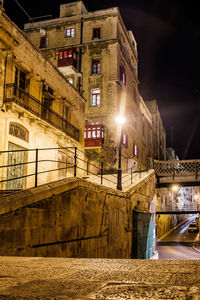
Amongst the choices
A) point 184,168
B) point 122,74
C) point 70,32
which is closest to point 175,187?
point 184,168

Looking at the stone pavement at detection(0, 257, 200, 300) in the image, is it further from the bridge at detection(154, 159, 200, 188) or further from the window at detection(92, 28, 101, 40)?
the window at detection(92, 28, 101, 40)

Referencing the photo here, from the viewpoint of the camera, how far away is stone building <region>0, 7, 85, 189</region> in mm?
13977

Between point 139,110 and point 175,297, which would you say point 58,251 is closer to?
point 175,297

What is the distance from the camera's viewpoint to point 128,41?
3531 centimetres

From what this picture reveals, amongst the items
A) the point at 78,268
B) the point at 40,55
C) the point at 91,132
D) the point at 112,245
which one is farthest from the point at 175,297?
the point at 91,132

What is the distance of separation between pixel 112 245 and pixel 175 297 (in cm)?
976

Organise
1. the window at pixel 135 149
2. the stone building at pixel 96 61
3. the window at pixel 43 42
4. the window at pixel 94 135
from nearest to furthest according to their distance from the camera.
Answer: the window at pixel 94 135 → the stone building at pixel 96 61 → the window at pixel 43 42 → the window at pixel 135 149

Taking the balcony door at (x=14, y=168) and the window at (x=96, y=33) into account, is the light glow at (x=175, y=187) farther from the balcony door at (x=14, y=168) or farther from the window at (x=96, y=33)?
the window at (x=96, y=33)

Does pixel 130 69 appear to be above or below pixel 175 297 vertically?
above

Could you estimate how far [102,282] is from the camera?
10.2 ft

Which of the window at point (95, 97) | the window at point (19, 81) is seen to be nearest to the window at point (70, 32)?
the window at point (95, 97)

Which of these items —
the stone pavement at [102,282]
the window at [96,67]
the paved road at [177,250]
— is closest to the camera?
the stone pavement at [102,282]

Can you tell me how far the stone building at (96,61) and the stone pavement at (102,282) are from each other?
75.8ft

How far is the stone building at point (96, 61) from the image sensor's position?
95.3ft
